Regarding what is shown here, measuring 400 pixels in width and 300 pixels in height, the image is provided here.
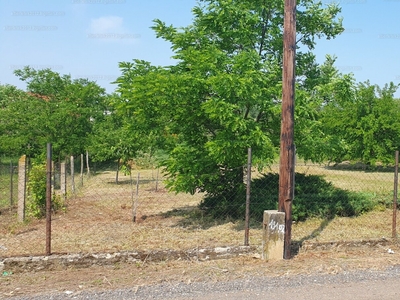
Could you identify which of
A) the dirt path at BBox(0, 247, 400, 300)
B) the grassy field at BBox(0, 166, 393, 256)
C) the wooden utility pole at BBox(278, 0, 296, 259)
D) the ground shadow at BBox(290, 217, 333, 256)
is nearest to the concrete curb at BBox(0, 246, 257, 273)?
the dirt path at BBox(0, 247, 400, 300)

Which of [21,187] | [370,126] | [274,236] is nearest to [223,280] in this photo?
[274,236]

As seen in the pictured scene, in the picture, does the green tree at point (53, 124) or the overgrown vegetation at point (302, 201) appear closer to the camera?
the overgrown vegetation at point (302, 201)

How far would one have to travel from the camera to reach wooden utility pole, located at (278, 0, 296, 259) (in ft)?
21.2

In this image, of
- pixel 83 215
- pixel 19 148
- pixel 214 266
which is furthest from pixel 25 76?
pixel 214 266

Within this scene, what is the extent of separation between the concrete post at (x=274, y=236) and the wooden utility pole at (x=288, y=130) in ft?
0.33

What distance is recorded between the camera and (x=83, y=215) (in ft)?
34.6

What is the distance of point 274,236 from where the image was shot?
6324mm

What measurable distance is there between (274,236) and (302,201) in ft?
11.0

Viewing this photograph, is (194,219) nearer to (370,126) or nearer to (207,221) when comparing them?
(207,221)

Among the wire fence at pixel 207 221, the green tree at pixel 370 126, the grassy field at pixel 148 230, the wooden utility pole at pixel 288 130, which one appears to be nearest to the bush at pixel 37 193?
the wire fence at pixel 207 221

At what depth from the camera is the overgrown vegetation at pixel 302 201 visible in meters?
9.37

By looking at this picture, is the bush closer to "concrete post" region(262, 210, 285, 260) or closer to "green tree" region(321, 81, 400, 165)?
"concrete post" region(262, 210, 285, 260)

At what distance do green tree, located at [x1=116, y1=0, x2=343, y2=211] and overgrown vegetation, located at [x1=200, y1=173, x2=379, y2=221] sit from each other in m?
0.26

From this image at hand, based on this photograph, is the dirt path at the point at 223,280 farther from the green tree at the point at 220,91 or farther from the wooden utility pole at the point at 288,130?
the green tree at the point at 220,91
